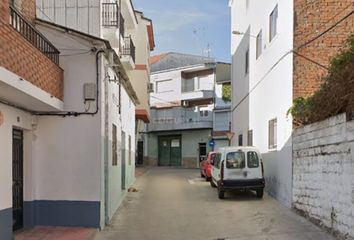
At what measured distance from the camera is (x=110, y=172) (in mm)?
12812

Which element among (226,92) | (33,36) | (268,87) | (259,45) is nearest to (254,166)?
(268,87)

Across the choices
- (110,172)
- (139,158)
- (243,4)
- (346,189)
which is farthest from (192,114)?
(346,189)

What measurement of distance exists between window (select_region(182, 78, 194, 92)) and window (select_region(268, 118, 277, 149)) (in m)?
33.0

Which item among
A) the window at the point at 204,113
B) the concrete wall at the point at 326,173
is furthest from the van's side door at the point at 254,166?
the window at the point at 204,113

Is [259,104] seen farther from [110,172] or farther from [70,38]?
[70,38]

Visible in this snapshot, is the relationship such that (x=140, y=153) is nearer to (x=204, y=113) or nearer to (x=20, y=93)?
(x=204, y=113)

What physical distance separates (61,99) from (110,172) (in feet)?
8.22

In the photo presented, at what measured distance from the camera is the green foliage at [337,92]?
10.3 meters

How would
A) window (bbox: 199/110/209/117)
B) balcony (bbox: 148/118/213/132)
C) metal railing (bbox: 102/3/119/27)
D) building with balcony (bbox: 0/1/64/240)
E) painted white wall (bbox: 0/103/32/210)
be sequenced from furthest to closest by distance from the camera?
window (bbox: 199/110/209/117) → balcony (bbox: 148/118/213/132) → metal railing (bbox: 102/3/119/27) → painted white wall (bbox: 0/103/32/210) → building with balcony (bbox: 0/1/64/240)

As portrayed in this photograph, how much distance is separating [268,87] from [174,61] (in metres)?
38.9

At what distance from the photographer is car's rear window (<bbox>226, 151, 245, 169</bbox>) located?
56.6 feet

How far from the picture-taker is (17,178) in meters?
11.0

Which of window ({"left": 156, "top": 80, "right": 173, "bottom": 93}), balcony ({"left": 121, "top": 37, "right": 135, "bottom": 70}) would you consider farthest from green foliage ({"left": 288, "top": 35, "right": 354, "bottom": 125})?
window ({"left": 156, "top": 80, "right": 173, "bottom": 93})

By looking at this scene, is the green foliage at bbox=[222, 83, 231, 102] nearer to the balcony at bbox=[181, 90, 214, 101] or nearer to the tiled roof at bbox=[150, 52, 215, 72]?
the balcony at bbox=[181, 90, 214, 101]
